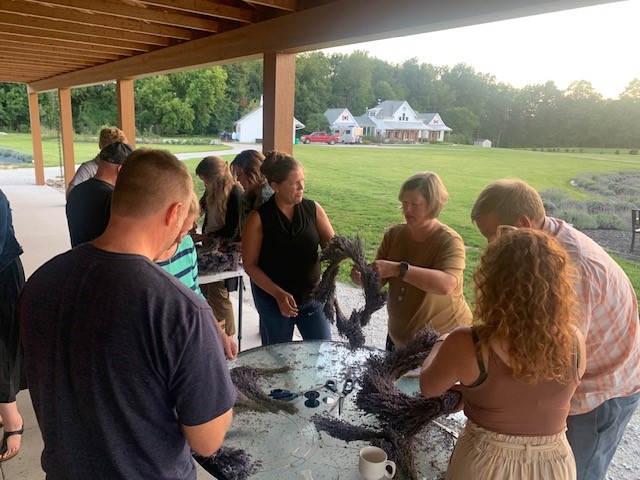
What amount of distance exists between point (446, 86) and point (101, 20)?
13.6 feet

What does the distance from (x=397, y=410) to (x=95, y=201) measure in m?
1.84

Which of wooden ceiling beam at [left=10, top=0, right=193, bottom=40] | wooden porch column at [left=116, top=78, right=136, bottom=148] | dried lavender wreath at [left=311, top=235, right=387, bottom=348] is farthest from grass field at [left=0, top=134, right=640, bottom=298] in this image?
wooden porch column at [left=116, top=78, right=136, bottom=148]

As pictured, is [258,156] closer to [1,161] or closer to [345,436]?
[345,436]

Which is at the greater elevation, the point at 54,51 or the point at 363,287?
the point at 54,51

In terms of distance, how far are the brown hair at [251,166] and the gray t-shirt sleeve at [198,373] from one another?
2.12m

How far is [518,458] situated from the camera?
120 cm

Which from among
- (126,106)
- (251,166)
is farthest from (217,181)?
(126,106)

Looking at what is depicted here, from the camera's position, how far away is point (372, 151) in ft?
34.4

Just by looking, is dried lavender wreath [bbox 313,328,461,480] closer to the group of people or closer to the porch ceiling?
the group of people

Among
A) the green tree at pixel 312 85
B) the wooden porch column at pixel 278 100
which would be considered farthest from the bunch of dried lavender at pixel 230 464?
the green tree at pixel 312 85

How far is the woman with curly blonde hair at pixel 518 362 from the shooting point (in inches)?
43.2

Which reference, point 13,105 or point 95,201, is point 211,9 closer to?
point 95,201

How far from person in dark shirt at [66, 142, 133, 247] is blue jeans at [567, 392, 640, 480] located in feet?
7.27

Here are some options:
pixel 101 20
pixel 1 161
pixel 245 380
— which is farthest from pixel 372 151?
pixel 1 161
